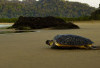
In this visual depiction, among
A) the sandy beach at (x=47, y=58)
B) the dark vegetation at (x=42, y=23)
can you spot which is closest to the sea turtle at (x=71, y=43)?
the sandy beach at (x=47, y=58)

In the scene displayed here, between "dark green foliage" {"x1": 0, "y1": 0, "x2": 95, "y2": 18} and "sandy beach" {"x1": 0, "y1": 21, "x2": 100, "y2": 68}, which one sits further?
"dark green foliage" {"x1": 0, "y1": 0, "x2": 95, "y2": 18}

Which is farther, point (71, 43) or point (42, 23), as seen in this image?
point (42, 23)

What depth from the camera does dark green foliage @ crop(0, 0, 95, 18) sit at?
12706 centimetres

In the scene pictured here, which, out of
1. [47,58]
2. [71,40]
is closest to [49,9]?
[71,40]

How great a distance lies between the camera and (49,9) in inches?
5300

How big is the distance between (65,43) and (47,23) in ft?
57.2

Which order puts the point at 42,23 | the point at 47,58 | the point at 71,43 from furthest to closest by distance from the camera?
the point at 42,23 → the point at 71,43 → the point at 47,58

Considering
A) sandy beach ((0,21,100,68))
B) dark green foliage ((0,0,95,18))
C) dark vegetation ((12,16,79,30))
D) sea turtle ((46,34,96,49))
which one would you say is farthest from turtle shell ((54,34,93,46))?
dark green foliage ((0,0,95,18))

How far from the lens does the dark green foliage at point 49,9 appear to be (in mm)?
127062

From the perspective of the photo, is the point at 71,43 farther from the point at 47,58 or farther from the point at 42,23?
the point at 42,23

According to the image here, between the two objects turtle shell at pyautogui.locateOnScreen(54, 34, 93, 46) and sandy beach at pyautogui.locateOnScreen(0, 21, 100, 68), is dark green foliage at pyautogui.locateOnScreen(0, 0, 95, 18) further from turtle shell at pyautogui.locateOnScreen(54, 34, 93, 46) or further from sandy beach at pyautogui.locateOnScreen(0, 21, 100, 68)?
sandy beach at pyautogui.locateOnScreen(0, 21, 100, 68)

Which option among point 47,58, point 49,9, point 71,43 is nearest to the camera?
point 47,58

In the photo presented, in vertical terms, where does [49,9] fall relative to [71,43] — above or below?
below

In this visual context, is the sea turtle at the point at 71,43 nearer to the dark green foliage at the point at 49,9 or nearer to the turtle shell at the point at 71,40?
the turtle shell at the point at 71,40
